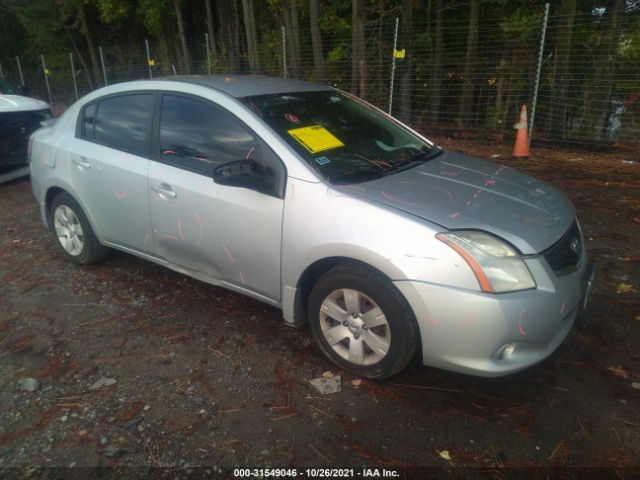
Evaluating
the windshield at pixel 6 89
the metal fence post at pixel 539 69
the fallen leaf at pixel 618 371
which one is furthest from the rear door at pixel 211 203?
the metal fence post at pixel 539 69

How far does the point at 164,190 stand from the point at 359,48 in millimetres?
8441

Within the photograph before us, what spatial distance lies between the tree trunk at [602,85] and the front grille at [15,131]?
29.9 ft

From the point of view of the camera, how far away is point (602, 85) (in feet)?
28.0

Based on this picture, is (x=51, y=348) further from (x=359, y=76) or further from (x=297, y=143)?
(x=359, y=76)

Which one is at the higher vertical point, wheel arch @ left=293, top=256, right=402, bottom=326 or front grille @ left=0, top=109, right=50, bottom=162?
front grille @ left=0, top=109, right=50, bottom=162

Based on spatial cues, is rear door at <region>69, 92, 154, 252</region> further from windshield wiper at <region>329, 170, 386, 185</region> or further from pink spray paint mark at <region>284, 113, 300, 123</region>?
windshield wiper at <region>329, 170, 386, 185</region>

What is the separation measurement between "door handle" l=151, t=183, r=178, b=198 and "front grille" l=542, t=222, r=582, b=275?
92.1 inches

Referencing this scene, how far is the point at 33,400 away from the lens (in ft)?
8.97

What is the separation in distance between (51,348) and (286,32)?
442 inches

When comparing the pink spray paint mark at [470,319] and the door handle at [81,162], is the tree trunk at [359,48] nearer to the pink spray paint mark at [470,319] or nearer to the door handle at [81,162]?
the door handle at [81,162]

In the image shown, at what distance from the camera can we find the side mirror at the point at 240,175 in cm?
290

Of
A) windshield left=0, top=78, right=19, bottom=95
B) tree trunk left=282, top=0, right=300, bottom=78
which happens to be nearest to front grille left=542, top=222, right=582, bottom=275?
windshield left=0, top=78, right=19, bottom=95

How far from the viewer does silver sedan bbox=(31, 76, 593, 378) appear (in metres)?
2.46

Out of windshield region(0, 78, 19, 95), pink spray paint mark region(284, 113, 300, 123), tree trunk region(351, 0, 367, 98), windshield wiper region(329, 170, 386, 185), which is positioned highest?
tree trunk region(351, 0, 367, 98)
